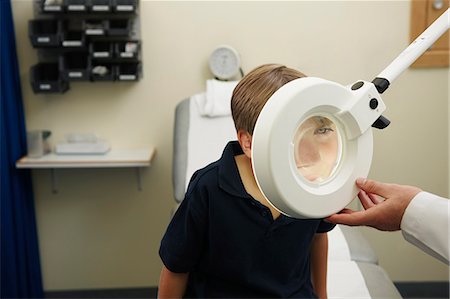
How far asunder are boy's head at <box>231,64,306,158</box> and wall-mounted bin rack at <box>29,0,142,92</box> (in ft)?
4.36

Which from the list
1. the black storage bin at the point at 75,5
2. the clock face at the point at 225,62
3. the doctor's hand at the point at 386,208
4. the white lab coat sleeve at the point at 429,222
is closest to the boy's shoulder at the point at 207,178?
the doctor's hand at the point at 386,208

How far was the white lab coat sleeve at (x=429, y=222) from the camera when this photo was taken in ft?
3.42

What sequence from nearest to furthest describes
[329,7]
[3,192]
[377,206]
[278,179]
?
[278,179]
[377,206]
[3,192]
[329,7]

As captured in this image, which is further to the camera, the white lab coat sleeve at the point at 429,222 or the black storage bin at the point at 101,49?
the black storage bin at the point at 101,49

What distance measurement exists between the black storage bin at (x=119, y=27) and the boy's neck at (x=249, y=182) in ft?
4.35

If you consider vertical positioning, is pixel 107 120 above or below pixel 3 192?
above

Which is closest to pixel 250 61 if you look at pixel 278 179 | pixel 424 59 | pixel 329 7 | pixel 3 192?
pixel 329 7

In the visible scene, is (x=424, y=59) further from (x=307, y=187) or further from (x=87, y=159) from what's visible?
(x=307, y=187)

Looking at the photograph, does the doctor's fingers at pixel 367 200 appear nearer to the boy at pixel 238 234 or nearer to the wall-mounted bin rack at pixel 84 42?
the boy at pixel 238 234

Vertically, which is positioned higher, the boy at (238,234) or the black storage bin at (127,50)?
the black storage bin at (127,50)

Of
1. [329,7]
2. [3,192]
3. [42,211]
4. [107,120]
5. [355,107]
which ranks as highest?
[329,7]

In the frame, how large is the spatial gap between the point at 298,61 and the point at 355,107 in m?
1.71

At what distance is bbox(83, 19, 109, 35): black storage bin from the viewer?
7.80 ft

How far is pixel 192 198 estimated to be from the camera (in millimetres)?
1253
